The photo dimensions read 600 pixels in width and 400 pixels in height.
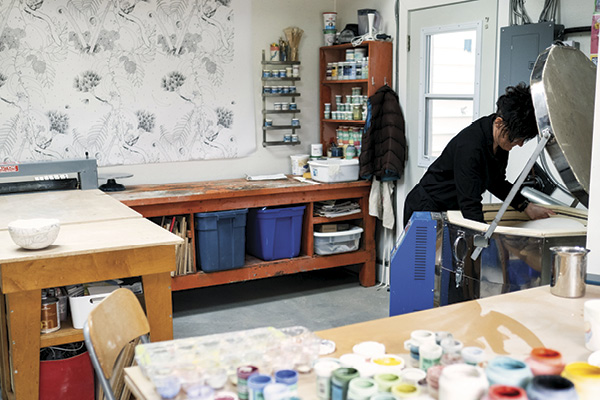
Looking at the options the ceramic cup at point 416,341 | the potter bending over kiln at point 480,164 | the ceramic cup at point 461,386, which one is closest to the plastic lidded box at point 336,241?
the potter bending over kiln at point 480,164

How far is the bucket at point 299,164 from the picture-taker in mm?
5766

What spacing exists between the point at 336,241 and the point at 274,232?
553 mm

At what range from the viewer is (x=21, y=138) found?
490cm

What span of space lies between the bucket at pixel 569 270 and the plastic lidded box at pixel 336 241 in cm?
311

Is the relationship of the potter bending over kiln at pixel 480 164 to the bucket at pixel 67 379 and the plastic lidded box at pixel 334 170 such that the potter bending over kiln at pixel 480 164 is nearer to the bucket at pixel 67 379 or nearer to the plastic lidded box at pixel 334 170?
the plastic lidded box at pixel 334 170

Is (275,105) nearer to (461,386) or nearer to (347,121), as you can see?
(347,121)

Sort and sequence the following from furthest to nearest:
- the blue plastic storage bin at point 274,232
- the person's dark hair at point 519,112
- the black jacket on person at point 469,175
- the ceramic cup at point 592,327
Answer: the blue plastic storage bin at point 274,232 → the black jacket on person at point 469,175 → the person's dark hair at point 519,112 → the ceramic cup at point 592,327

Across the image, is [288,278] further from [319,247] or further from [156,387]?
[156,387]

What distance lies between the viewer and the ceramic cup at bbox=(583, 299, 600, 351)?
1.77 metres

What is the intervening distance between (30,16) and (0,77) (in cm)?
50

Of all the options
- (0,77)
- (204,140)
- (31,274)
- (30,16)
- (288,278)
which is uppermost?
(30,16)

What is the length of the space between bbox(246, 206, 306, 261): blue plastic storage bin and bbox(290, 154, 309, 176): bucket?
63 centimetres

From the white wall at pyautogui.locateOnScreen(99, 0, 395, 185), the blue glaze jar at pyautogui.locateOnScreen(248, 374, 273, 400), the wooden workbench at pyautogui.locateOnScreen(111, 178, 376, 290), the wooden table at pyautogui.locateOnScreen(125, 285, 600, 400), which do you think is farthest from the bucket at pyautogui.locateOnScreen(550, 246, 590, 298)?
the white wall at pyautogui.locateOnScreen(99, 0, 395, 185)

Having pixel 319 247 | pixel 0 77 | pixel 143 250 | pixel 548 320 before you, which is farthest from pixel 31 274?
pixel 319 247
